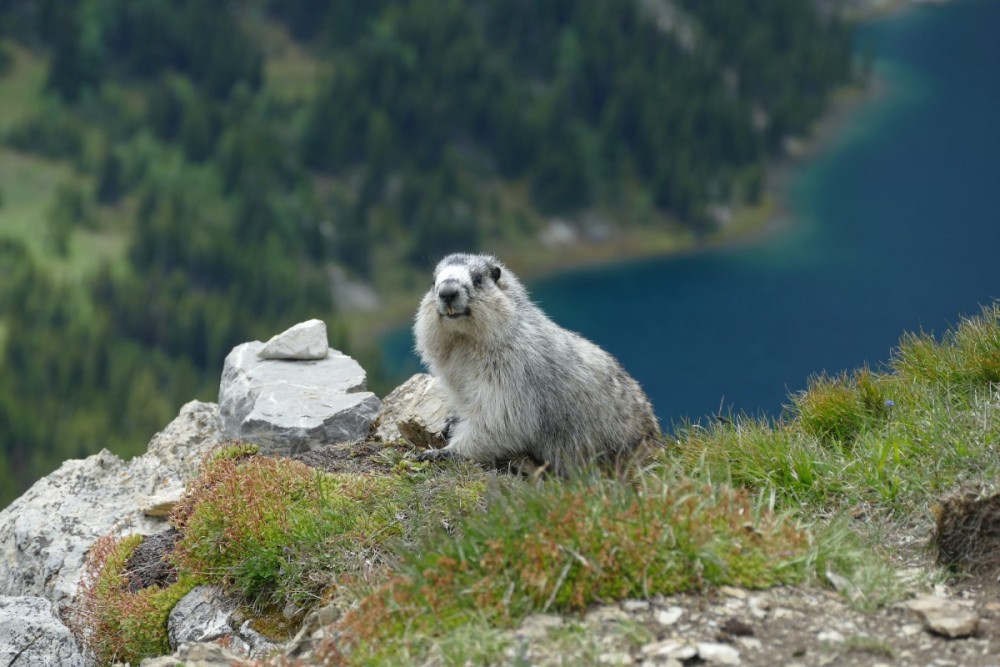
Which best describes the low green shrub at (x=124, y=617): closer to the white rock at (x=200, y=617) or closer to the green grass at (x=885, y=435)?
the white rock at (x=200, y=617)

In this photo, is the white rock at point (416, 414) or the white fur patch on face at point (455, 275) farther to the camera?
the white rock at point (416, 414)

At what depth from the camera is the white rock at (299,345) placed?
17.8 meters

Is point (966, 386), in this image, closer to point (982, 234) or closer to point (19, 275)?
point (982, 234)

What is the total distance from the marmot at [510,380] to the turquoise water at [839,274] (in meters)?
120

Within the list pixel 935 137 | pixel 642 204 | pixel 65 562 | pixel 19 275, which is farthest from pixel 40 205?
pixel 65 562

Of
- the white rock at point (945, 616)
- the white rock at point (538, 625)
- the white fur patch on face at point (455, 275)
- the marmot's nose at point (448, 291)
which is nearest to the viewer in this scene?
the white rock at point (945, 616)

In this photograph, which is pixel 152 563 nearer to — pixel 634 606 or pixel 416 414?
pixel 416 414

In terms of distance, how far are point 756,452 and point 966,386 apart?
2.85 meters

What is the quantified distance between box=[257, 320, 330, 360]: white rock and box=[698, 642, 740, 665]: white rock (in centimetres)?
987

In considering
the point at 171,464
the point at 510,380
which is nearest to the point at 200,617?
the point at 510,380

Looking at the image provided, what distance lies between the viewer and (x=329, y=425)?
16.3 m

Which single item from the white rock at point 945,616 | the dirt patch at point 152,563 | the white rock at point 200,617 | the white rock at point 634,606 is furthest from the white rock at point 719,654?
the dirt patch at point 152,563

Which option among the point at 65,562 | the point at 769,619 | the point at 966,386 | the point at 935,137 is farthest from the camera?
the point at 935,137

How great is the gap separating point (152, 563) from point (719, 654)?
7749 millimetres
